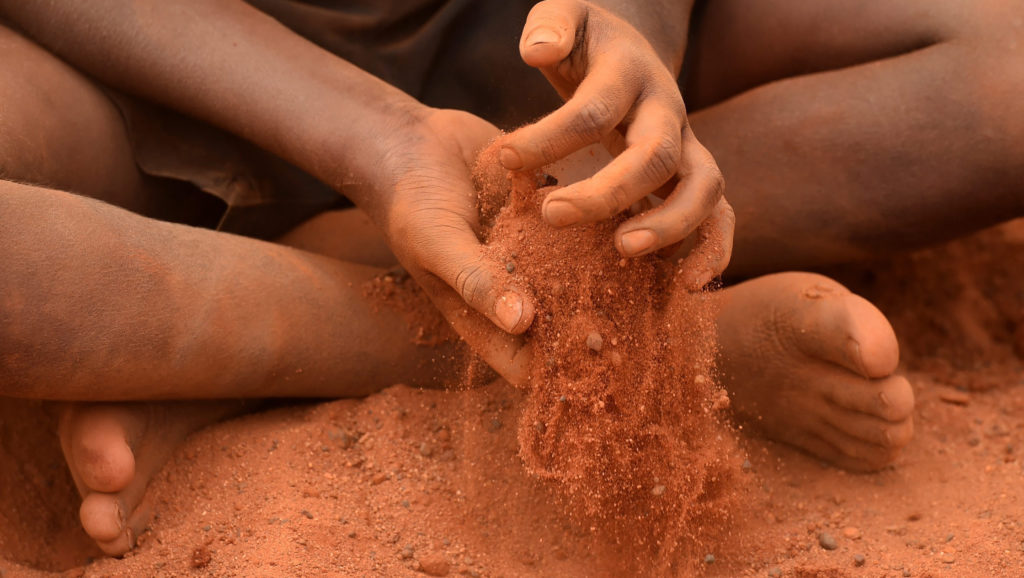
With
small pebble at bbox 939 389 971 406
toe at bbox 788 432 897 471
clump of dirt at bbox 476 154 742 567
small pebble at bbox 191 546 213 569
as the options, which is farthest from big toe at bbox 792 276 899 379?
small pebble at bbox 191 546 213 569

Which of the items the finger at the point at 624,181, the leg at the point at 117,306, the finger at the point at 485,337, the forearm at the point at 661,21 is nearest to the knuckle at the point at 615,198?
the finger at the point at 624,181

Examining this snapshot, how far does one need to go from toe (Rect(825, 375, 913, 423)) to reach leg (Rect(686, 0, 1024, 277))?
27 cm

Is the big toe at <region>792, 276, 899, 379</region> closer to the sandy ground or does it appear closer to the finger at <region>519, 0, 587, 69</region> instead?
the sandy ground

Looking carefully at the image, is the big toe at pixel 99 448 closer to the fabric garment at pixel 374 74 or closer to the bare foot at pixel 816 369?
the fabric garment at pixel 374 74

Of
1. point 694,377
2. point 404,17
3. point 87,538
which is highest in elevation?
point 404,17

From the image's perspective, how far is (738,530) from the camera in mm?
1180

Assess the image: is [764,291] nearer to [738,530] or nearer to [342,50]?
[738,530]

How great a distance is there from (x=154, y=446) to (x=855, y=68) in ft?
3.80

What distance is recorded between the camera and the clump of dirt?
3.55 feet

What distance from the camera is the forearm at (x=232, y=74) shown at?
1336 mm

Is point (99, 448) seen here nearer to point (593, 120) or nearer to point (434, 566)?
point (434, 566)

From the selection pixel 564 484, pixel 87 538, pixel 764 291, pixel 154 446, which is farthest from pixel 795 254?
pixel 87 538

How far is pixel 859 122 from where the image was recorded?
1391 mm

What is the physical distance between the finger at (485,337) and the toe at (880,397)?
1.61 ft
